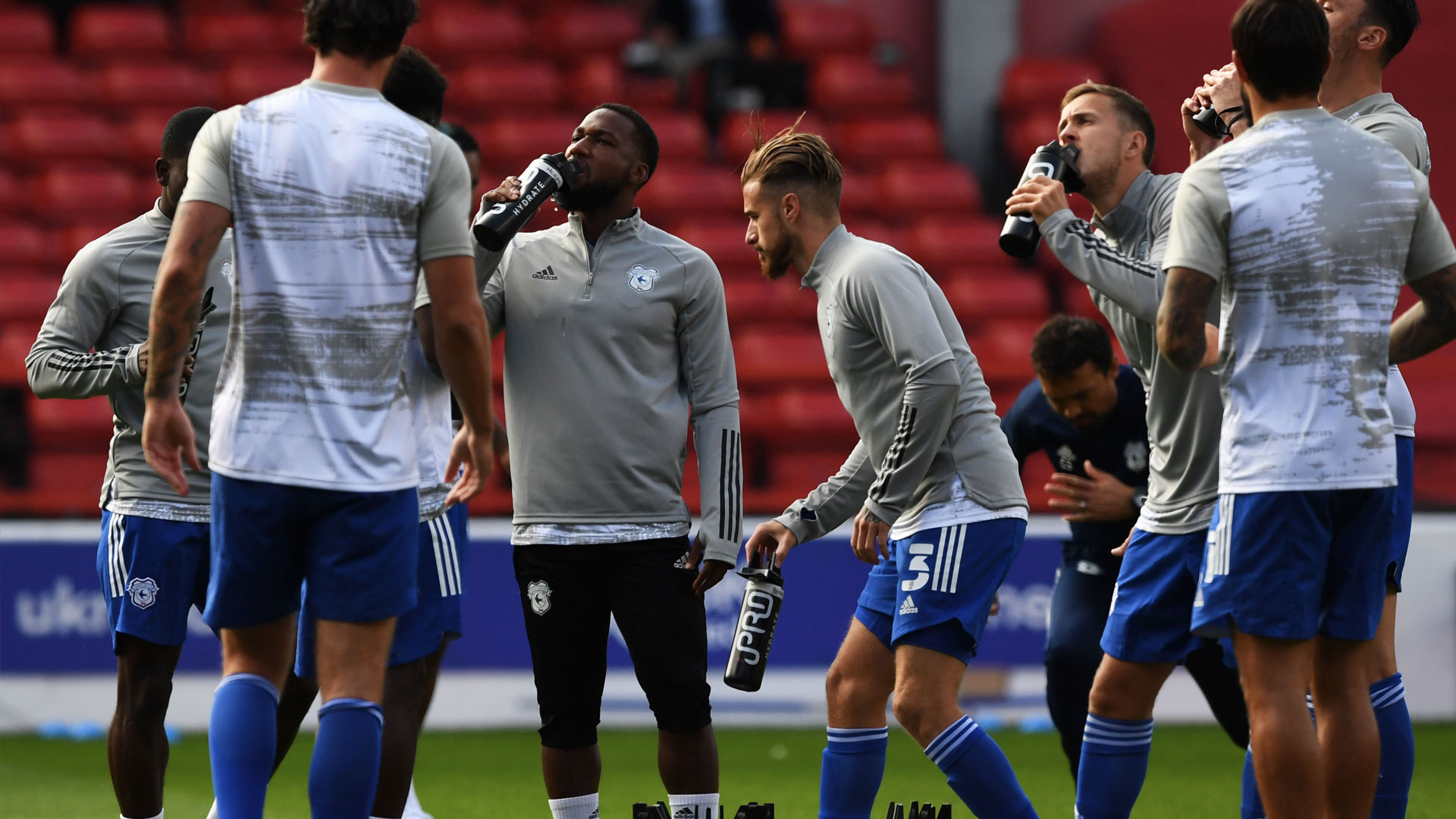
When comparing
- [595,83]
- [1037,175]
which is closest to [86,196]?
[595,83]

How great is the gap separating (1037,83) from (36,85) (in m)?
7.56

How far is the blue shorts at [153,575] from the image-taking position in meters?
3.89

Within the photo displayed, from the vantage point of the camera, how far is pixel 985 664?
24.0 ft

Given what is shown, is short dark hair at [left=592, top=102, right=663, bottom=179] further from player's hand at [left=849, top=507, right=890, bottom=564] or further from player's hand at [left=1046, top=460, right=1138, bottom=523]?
player's hand at [left=1046, top=460, right=1138, bottom=523]

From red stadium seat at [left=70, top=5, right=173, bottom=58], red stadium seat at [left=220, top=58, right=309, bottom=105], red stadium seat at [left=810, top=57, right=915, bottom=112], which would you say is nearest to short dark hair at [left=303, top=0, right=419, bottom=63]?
red stadium seat at [left=220, top=58, right=309, bottom=105]

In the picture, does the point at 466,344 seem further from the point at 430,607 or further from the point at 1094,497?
the point at 1094,497

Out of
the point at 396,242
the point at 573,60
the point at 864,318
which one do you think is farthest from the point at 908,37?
the point at 396,242

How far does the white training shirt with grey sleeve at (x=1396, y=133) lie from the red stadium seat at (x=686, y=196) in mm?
7721

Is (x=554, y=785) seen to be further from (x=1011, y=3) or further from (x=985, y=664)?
(x=1011, y=3)

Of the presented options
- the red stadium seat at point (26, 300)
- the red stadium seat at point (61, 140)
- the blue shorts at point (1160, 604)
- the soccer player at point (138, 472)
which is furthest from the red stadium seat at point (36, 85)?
the blue shorts at point (1160, 604)

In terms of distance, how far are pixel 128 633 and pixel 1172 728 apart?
5067 mm

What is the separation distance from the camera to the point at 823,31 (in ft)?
43.4

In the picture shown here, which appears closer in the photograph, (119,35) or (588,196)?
(588,196)

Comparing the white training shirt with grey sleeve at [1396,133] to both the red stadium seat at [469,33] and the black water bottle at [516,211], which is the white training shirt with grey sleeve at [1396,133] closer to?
the black water bottle at [516,211]
